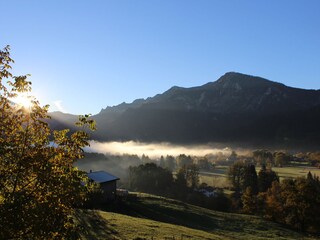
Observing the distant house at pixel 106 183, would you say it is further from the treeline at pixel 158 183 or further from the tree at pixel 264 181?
the tree at pixel 264 181

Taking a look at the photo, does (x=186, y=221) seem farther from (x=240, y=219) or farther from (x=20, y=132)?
(x=20, y=132)

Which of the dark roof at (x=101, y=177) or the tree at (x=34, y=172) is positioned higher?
the tree at (x=34, y=172)

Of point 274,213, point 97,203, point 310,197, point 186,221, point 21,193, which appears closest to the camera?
point 21,193

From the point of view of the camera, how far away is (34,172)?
12328 mm

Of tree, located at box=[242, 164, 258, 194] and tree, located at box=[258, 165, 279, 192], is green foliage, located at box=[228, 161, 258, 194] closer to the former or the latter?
tree, located at box=[242, 164, 258, 194]

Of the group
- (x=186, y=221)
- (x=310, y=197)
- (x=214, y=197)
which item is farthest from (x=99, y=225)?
(x=214, y=197)

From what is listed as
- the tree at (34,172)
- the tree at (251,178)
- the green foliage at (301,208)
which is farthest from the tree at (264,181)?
the tree at (34,172)

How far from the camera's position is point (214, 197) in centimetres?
11950

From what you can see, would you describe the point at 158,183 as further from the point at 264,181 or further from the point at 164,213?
the point at 164,213

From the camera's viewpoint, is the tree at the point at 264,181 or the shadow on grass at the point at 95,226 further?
the tree at the point at 264,181

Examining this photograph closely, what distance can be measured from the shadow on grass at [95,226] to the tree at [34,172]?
21307 millimetres

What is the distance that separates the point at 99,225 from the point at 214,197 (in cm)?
8214

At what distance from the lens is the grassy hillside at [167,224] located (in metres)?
42.2

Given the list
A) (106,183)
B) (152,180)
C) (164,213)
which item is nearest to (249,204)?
(164,213)
